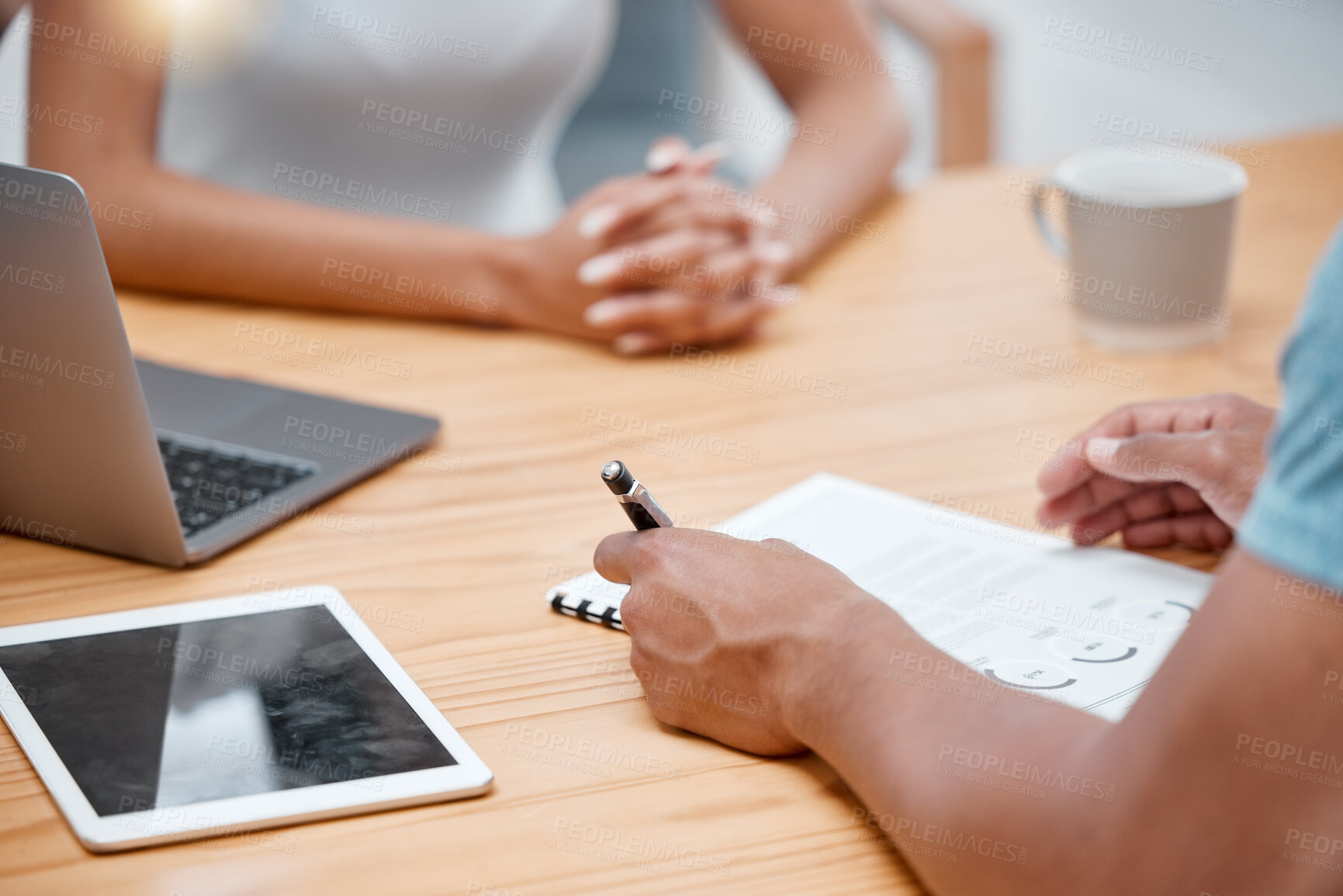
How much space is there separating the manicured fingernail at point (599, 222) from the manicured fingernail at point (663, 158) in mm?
74

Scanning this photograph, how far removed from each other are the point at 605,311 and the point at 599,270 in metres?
0.04

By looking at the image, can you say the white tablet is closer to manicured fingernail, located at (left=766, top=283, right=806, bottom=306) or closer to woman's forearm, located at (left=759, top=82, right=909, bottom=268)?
manicured fingernail, located at (left=766, top=283, right=806, bottom=306)

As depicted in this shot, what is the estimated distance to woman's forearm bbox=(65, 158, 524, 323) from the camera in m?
1.17

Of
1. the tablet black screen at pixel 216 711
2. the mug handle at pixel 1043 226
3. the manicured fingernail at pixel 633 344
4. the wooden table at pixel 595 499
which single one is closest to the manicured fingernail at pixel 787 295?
the wooden table at pixel 595 499

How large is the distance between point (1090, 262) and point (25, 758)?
865 mm

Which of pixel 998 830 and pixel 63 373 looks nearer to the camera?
pixel 998 830

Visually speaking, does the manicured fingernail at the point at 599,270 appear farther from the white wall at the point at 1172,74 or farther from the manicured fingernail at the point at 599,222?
the white wall at the point at 1172,74

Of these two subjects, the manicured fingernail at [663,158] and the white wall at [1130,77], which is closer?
the manicured fingernail at [663,158]

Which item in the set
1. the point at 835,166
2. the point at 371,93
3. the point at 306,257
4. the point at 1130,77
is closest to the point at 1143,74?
the point at 1130,77

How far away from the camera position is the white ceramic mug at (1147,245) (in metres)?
1.02

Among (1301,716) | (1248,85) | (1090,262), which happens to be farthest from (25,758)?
(1248,85)

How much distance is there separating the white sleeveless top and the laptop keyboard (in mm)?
628

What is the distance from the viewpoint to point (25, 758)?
0.59 meters

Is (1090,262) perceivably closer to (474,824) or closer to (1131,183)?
(1131,183)
